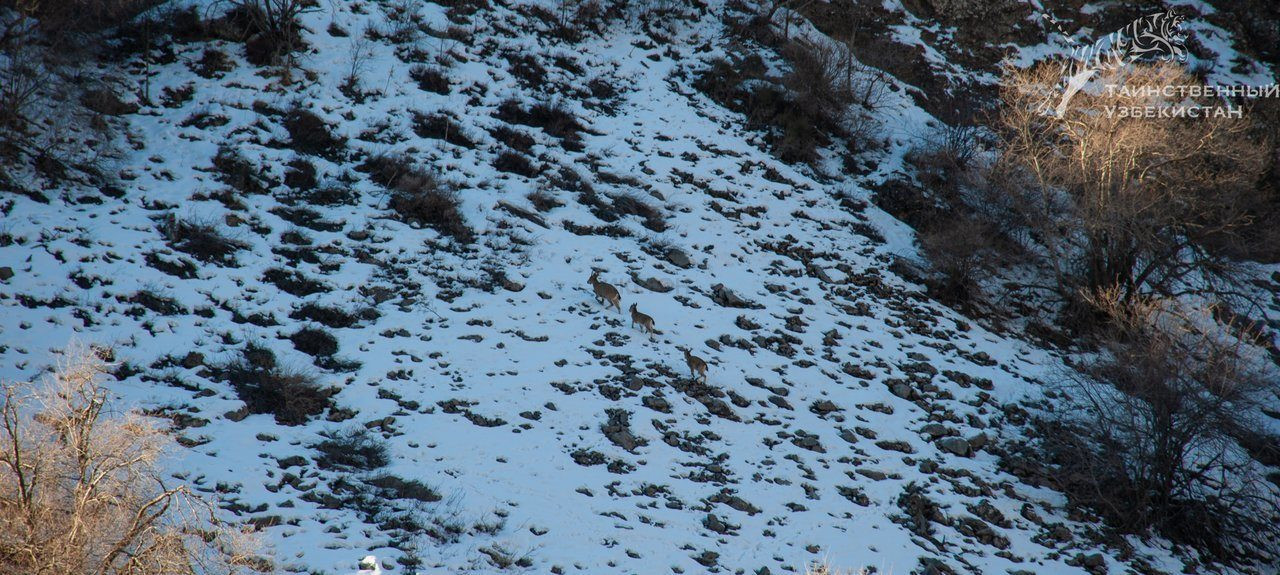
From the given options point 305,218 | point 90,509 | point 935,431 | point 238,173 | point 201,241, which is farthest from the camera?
point 238,173

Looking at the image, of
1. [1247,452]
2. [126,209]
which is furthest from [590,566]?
[1247,452]

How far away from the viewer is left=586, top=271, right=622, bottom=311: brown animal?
1274 cm

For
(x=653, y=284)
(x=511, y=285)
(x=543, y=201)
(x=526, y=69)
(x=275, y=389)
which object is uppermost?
(x=526, y=69)

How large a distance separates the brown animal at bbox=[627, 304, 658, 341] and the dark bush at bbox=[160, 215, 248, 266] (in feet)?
22.3

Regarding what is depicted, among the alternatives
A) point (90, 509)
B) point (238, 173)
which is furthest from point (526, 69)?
point (90, 509)

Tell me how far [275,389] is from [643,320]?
19.0 feet

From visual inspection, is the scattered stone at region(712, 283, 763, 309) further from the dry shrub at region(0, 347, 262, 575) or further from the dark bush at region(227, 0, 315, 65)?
the dark bush at region(227, 0, 315, 65)

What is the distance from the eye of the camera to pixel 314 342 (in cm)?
1057

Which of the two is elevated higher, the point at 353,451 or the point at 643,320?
the point at 643,320

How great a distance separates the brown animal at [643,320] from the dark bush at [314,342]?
486 centimetres

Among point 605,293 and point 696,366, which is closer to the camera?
point 696,366

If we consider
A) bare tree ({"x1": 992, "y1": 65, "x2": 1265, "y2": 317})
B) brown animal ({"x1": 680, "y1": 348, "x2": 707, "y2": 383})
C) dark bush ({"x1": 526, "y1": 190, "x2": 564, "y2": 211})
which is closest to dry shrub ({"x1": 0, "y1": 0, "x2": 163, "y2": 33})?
dark bush ({"x1": 526, "y1": 190, "x2": 564, "y2": 211})

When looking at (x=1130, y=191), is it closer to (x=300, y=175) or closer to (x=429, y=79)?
(x=429, y=79)

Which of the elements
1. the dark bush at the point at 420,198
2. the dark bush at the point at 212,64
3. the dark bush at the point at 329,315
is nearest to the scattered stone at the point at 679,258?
the dark bush at the point at 420,198
